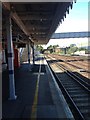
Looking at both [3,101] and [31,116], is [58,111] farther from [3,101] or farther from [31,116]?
[3,101]

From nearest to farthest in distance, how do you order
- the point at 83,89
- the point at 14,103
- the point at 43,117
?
1. the point at 43,117
2. the point at 14,103
3. the point at 83,89

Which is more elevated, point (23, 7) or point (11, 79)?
point (23, 7)

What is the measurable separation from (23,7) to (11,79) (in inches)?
147

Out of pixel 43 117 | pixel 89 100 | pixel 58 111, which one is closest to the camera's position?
pixel 43 117

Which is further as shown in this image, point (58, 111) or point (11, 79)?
point (11, 79)

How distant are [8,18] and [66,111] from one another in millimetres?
4273

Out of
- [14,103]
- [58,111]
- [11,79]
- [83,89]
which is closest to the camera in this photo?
[58,111]

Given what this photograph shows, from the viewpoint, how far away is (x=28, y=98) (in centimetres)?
1177

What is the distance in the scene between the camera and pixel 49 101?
11086 mm

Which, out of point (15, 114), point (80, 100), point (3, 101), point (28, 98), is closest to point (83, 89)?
point (80, 100)

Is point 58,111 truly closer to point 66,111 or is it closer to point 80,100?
point 66,111

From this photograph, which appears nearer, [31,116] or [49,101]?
[31,116]

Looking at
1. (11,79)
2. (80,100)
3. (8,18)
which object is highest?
(8,18)

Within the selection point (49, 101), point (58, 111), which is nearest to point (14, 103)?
point (49, 101)
